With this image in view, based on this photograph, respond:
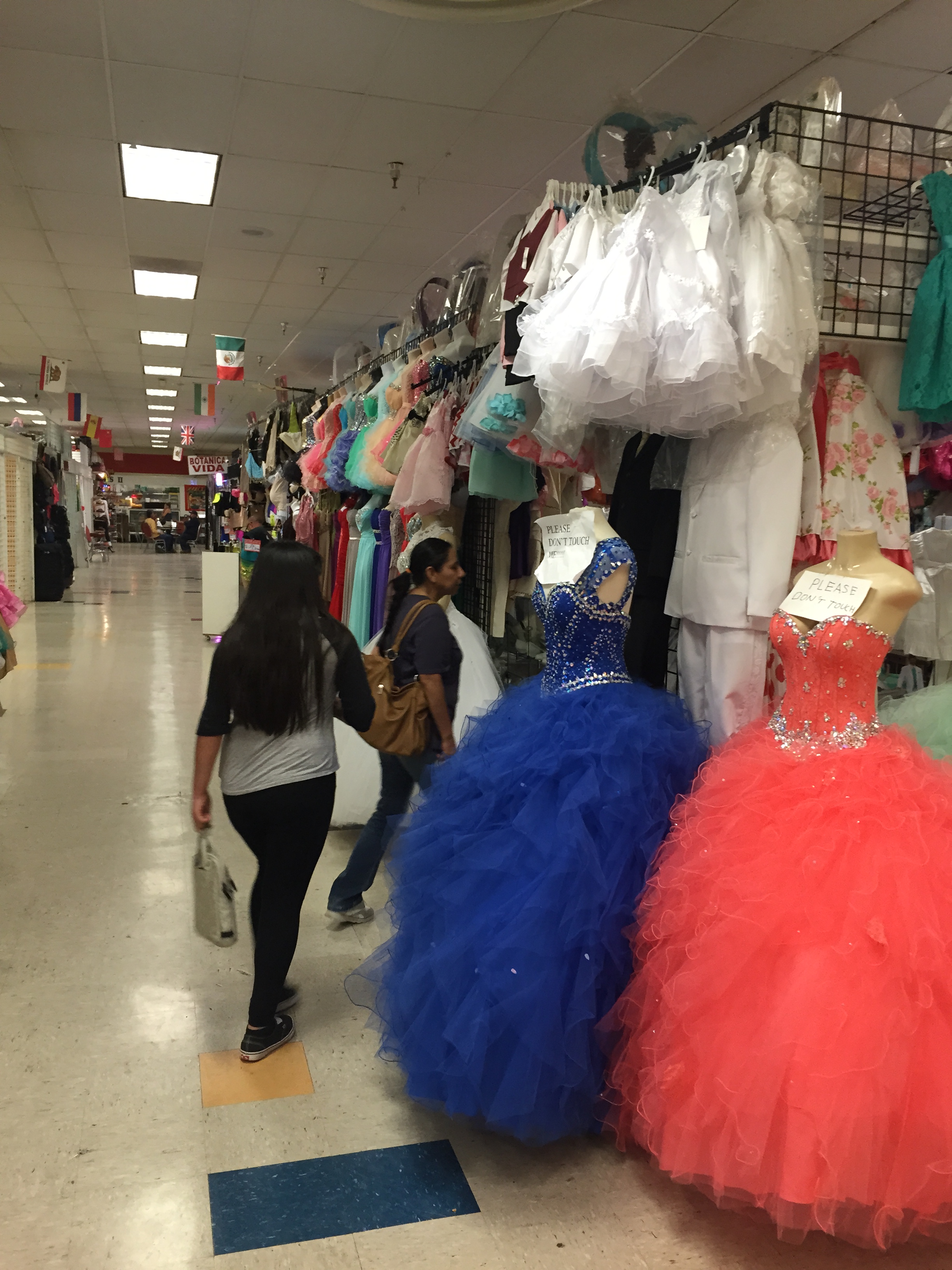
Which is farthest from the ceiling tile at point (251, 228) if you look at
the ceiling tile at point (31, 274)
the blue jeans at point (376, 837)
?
the blue jeans at point (376, 837)

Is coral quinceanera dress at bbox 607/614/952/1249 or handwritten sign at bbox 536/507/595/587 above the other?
handwritten sign at bbox 536/507/595/587

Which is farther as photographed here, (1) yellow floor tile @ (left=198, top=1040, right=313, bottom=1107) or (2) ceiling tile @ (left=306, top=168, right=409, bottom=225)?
(2) ceiling tile @ (left=306, top=168, right=409, bottom=225)

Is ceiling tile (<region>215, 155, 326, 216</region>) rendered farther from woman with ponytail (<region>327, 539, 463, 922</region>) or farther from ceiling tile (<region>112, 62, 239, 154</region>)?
woman with ponytail (<region>327, 539, 463, 922</region>)

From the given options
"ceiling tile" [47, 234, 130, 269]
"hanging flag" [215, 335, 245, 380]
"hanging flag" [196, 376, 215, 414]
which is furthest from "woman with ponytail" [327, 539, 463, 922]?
"hanging flag" [196, 376, 215, 414]

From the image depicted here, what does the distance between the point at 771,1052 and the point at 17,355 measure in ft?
41.4

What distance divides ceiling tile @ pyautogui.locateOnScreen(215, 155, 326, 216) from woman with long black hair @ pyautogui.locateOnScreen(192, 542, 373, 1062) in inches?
156

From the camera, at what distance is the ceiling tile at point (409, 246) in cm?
674

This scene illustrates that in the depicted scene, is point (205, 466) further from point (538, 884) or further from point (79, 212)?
point (538, 884)

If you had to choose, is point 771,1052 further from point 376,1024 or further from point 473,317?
point 473,317

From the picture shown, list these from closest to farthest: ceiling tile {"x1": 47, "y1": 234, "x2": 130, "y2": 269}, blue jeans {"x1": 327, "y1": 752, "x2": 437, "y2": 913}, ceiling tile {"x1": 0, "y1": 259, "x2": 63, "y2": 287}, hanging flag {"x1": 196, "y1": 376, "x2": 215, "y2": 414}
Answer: blue jeans {"x1": 327, "y1": 752, "x2": 437, "y2": 913}
ceiling tile {"x1": 47, "y1": 234, "x2": 130, "y2": 269}
ceiling tile {"x1": 0, "y1": 259, "x2": 63, "y2": 287}
hanging flag {"x1": 196, "y1": 376, "x2": 215, "y2": 414}

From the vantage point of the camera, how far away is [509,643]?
4.63 m

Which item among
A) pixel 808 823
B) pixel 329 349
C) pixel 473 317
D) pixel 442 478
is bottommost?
pixel 808 823

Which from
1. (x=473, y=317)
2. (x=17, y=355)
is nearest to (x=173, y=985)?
(x=473, y=317)

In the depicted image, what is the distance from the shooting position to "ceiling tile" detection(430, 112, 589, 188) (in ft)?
16.4
